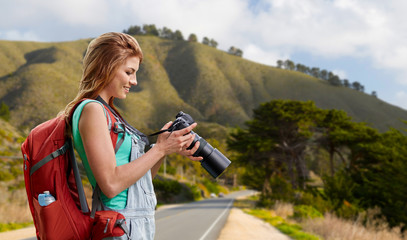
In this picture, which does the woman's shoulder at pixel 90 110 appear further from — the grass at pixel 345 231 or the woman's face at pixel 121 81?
the grass at pixel 345 231

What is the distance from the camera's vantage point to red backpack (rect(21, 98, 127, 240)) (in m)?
1.67

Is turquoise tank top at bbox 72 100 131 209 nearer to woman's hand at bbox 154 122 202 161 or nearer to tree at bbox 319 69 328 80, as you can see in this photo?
woman's hand at bbox 154 122 202 161

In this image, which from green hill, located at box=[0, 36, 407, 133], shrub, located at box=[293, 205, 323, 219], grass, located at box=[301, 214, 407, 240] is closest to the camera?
grass, located at box=[301, 214, 407, 240]

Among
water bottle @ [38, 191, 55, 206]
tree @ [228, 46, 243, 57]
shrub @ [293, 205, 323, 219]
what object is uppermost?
tree @ [228, 46, 243, 57]

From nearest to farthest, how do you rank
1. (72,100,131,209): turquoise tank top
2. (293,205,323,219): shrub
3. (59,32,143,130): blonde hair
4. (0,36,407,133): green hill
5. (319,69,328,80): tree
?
(72,100,131,209): turquoise tank top → (59,32,143,130): blonde hair → (293,205,323,219): shrub → (0,36,407,133): green hill → (319,69,328,80): tree

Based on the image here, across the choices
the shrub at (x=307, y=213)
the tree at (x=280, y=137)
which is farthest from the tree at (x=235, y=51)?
the shrub at (x=307, y=213)

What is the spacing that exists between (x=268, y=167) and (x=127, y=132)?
133 feet

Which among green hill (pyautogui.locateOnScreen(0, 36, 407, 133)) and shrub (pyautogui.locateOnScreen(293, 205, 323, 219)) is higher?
green hill (pyautogui.locateOnScreen(0, 36, 407, 133))

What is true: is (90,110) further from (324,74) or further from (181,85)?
(324,74)

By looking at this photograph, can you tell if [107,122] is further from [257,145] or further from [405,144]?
[257,145]

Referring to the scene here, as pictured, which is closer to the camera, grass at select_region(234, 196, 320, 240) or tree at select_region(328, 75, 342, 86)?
grass at select_region(234, 196, 320, 240)

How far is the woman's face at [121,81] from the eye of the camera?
194cm

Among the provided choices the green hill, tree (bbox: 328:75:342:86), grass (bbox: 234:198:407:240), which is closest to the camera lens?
grass (bbox: 234:198:407:240)

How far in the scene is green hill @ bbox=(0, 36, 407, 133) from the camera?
88750 mm
